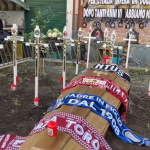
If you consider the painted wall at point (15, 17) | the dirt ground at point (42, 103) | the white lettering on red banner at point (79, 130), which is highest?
the painted wall at point (15, 17)

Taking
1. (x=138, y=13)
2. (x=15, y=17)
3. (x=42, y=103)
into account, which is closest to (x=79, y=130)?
(x=42, y=103)

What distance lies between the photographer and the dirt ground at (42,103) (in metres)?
3.76

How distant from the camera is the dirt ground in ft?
12.3

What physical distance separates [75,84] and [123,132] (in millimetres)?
982

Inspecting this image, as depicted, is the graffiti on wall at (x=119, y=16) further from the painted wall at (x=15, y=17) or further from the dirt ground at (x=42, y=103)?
the painted wall at (x=15, y=17)

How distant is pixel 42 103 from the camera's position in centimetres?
485

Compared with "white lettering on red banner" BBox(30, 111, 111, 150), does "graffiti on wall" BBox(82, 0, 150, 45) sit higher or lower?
higher

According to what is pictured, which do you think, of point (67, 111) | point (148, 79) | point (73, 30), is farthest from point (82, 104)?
point (73, 30)

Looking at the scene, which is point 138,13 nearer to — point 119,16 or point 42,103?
point 119,16

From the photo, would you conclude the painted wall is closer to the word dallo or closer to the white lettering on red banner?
the word dallo

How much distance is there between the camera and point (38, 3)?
10.4 meters

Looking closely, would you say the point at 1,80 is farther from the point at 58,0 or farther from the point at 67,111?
the point at 58,0

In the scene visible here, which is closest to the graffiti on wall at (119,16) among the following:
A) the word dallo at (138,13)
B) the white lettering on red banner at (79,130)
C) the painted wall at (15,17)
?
the word dallo at (138,13)

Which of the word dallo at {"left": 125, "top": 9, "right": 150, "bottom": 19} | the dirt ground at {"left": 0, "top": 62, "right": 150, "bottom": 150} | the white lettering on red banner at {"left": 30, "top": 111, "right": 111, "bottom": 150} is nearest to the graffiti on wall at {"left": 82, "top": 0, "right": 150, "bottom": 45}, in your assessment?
the word dallo at {"left": 125, "top": 9, "right": 150, "bottom": 19}
